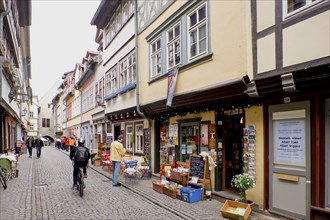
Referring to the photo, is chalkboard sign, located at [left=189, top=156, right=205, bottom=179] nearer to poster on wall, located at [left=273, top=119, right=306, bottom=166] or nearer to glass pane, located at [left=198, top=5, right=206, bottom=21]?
poster on wall, located at [left=273, top=119, right=306, bottom=166]

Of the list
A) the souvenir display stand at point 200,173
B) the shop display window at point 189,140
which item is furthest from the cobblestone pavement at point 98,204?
the shop display window at point 189,140

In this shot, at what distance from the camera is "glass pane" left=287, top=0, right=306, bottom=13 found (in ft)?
Answer: 20.4

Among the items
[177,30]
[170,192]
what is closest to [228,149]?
[170,192]

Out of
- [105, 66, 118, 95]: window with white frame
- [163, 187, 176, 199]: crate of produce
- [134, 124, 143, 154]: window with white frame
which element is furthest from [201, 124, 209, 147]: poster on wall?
[105, 66, 118, 95]: window with white frame

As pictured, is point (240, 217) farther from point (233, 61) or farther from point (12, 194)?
point (12, 194)

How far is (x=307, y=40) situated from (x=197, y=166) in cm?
455

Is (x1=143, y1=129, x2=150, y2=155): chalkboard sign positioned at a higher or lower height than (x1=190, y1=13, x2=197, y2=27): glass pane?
lower

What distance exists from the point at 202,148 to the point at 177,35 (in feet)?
12.6

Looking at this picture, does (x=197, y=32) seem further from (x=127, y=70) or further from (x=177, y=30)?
(x=127, y=70)

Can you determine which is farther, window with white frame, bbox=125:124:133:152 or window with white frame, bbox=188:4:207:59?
window with white frame, bbox=125:124:133:152

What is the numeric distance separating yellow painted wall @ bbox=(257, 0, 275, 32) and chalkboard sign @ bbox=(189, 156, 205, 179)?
3787 millimetres

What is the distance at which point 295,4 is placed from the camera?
6.34 meters

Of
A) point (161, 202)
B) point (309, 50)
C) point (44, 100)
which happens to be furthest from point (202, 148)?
point (44, 100)

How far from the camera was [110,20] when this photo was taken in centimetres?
2014
